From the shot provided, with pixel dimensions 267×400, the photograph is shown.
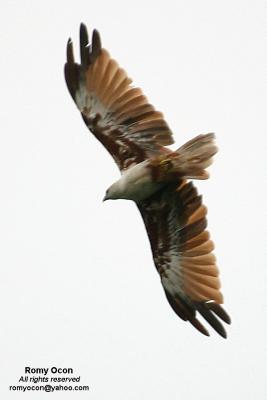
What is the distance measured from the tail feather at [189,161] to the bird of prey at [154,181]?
0.01m

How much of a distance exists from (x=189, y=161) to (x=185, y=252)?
1.03 m

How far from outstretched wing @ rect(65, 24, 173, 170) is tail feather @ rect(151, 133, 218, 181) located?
40 cm

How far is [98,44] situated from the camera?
11.2 meters

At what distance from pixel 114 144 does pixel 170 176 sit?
83 cm

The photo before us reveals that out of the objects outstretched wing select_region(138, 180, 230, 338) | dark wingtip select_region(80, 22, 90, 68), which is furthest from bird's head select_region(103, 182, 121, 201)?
dark wingtip select_region(80, 22, 90, 68)

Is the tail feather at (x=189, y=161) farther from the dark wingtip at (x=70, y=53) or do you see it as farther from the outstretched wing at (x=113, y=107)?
the dark wingtip at (x=70, y=53)

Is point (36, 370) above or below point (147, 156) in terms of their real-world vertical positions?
below

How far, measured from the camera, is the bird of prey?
10781 millimetres

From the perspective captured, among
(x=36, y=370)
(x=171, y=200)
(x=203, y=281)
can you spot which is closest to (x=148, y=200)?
(x=171, y=200)

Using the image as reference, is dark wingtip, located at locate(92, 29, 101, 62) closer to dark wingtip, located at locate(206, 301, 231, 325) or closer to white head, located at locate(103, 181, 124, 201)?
white head, located at locate(103, 181, 124, 201)

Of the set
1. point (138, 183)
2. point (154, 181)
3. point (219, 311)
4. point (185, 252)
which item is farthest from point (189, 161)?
point (219, 311)

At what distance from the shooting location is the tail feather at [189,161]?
408 inches

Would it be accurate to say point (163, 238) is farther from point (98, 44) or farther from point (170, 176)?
point (98, 44)

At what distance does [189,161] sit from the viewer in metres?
10.5
